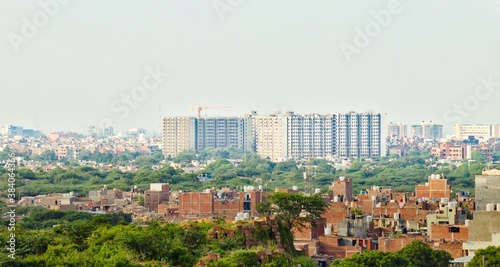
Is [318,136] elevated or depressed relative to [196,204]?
elevated

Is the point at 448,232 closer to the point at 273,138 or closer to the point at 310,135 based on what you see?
the point at 310,135

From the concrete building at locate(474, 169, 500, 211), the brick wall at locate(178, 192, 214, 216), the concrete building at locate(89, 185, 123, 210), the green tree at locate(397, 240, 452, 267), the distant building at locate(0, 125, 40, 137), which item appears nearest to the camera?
the green tree at locate(397, 240, 452, 267)

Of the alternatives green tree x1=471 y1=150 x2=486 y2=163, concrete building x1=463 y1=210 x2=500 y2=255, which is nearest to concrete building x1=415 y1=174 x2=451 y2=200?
concrete building x1=463 y1=210 x2=500 y2=255

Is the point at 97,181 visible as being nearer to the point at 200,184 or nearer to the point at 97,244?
the point at 200,184

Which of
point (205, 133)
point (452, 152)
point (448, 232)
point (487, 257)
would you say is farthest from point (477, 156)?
point (487, 257)

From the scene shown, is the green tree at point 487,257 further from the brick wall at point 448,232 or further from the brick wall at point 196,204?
the brick wall at point 196,204

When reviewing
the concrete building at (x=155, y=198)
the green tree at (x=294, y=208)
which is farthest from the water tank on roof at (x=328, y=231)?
the concrete building at (x=155, y=198)

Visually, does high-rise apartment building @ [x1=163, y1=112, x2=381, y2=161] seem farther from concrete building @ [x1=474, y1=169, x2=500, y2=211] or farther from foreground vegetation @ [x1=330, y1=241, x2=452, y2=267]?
foreground vegetation @ [x1=330, y1=241, x2=452, y2=267]
